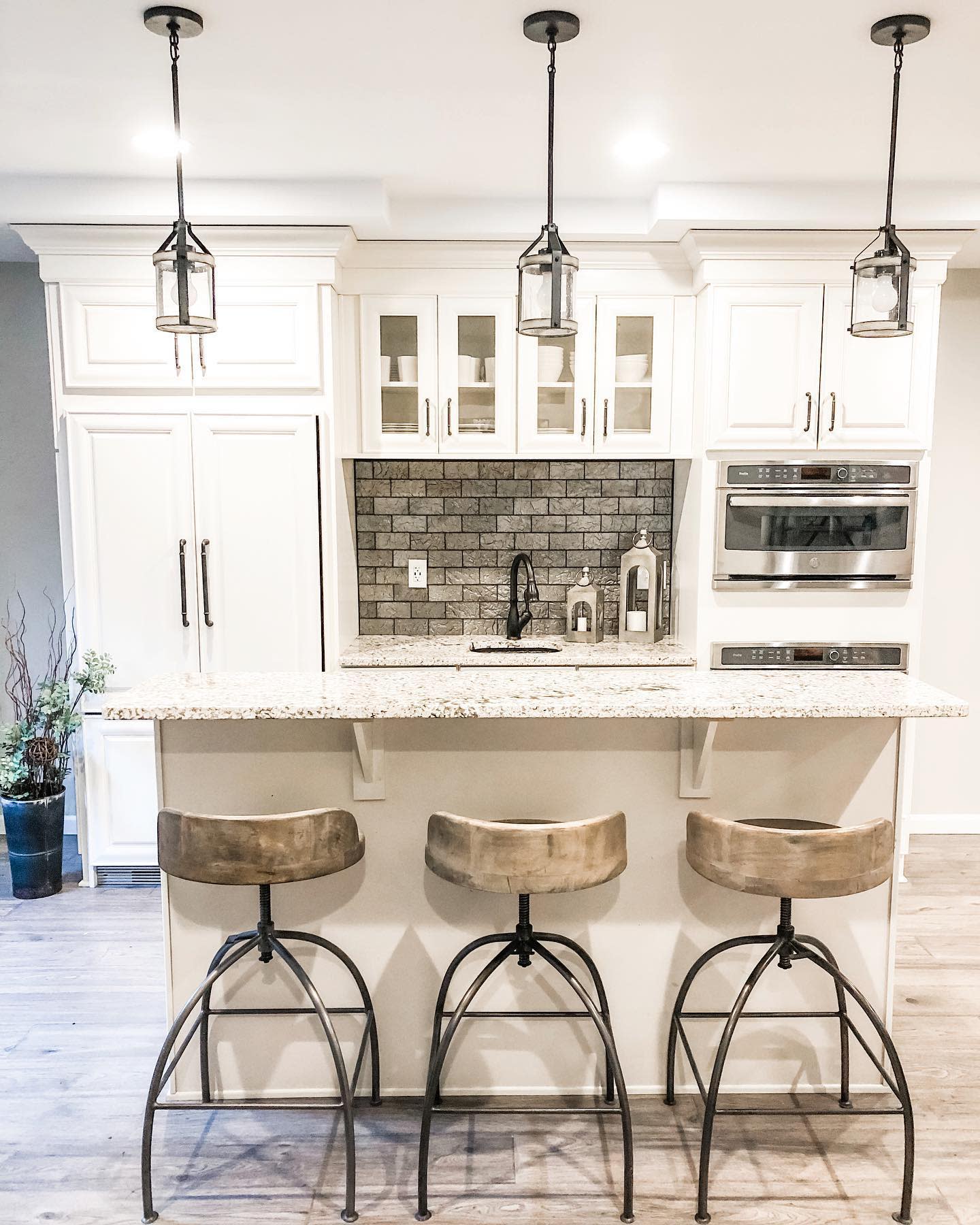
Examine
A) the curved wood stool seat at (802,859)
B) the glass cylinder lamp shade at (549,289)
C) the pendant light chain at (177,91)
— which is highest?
the pendant light chain at (177,91)

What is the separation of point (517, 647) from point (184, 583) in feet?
4.42

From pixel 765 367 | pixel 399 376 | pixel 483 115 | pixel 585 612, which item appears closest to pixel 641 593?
pixel 585 612

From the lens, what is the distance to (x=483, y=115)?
257 cm

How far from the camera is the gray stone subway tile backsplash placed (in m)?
3.97

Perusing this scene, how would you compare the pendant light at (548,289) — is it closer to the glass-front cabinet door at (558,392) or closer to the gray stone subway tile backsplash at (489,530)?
the glass-front cabinet door at (558,392)

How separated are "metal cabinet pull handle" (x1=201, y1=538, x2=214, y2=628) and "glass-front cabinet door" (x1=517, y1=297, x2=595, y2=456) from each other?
130 centimetres

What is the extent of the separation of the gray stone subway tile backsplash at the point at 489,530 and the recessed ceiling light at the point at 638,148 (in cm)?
130

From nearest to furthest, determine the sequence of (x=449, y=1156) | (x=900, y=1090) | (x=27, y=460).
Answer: (x=900, y=1090) → (x=449, y=1156) → (x=27, y=460)

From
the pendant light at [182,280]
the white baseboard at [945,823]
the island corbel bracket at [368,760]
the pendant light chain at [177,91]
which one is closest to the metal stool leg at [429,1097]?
the island corbel bracket at [368,760]

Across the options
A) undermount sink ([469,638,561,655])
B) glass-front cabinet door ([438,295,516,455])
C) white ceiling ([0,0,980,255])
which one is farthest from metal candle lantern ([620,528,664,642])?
white ceiling ([0,0,980,255])

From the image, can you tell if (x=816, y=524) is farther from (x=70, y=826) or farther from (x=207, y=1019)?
(x=70, y=826)

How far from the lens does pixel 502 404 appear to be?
362 centimetres

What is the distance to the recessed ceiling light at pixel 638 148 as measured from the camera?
2.74 m

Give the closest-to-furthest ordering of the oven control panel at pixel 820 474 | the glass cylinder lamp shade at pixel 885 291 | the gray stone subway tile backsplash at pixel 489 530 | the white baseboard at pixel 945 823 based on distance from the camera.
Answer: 1. the glass cylinder lamp shade at pixel 885 291
2. the oven control panel at pixel 820 474
3. the gray stone subway tile backsplash at pixel 489 530
4. the white baseboard at pixel 945 823
